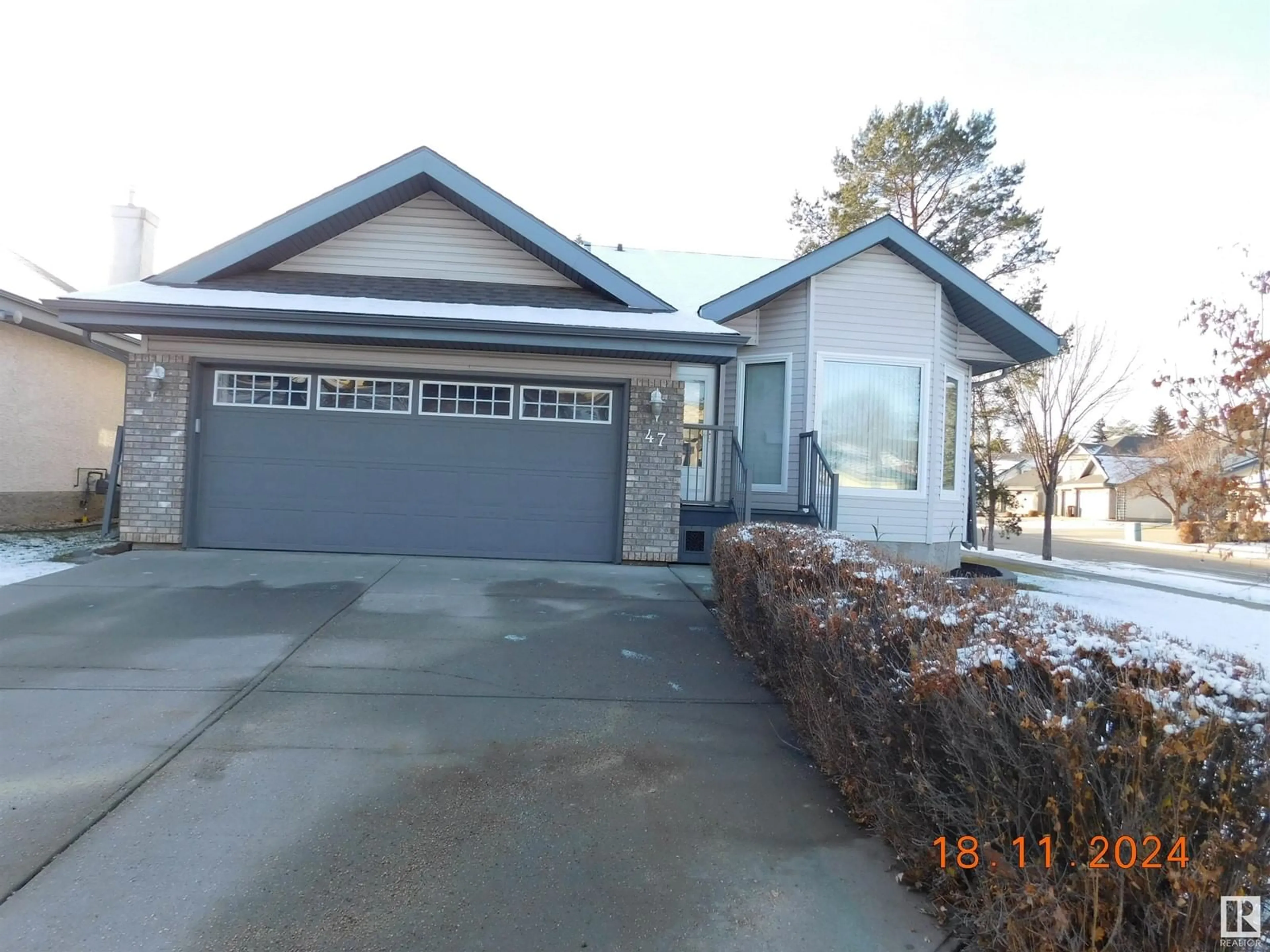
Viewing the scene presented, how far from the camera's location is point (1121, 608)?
809cm

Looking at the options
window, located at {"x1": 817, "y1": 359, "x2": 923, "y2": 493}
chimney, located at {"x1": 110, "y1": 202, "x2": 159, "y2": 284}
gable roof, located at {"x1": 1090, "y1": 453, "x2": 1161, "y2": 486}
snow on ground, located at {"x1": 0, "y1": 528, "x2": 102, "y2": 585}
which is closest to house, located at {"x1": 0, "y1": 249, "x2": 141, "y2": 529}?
snow on ground, located at {"x1": 0, "y1": 528, "x2": 102, "y2": 585}

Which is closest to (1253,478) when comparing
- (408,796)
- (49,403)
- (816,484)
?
(816,484)

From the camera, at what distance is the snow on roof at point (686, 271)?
10719 millimetres

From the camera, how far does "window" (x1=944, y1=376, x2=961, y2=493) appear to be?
33.8 ft

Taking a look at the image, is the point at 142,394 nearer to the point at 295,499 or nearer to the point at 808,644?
the point at 295,499

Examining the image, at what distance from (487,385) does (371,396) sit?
1.40 metres

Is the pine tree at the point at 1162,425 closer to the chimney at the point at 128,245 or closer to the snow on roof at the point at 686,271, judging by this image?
the snow on roof at the point at 686,271

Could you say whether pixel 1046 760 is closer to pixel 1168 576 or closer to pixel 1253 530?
pixel 1253 530

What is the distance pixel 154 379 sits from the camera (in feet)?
27.5

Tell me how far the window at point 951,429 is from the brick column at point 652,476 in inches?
159

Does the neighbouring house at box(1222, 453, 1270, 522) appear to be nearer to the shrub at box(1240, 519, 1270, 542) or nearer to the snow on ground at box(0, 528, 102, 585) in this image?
the shrub at box(1240, 519, 1270, 542)

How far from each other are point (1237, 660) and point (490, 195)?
8.36 m

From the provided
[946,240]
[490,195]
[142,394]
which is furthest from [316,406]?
[946,240]

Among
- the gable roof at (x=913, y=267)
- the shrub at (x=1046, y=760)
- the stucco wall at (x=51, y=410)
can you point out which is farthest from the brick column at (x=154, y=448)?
the shrub at (x=1046, y=760)
